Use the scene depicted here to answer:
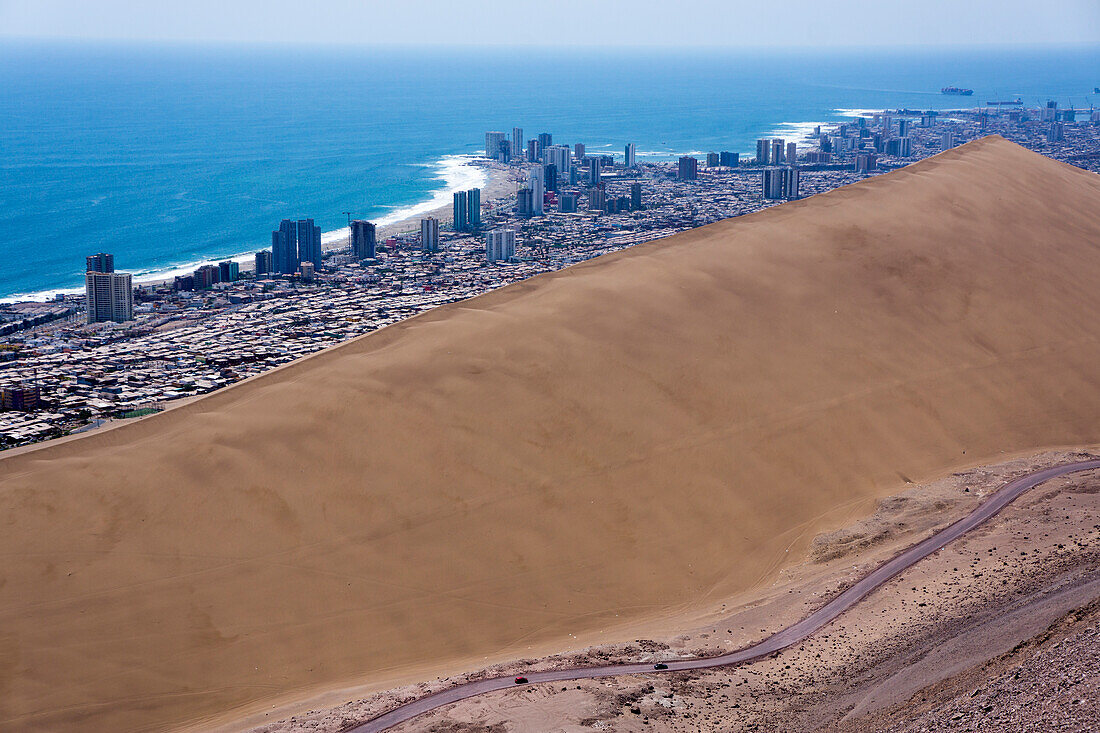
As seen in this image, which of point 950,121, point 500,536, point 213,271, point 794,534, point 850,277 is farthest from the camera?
point 950,121

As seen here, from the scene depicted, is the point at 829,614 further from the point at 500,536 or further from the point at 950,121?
the point at 950,121

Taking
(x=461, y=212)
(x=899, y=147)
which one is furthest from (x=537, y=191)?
(x=899, y=147)

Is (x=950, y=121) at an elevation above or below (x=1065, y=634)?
above

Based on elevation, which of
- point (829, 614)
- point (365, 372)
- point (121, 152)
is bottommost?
point (829, 614)

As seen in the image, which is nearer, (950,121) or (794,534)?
(794,534)

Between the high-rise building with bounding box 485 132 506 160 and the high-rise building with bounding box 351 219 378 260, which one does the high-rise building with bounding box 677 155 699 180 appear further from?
the high-rise building with bounding box 351 219 378 260

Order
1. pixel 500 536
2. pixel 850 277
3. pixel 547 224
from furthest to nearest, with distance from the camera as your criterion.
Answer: pixel 547 224 → pixel 850 277 → pixel 500 536

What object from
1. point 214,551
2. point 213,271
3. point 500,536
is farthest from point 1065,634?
point 213,271

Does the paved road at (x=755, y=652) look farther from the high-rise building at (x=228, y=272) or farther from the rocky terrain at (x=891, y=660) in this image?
the high-rise building at (x=228, y=272)
